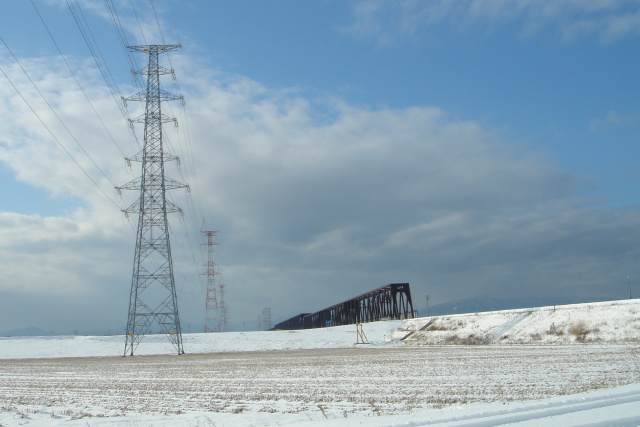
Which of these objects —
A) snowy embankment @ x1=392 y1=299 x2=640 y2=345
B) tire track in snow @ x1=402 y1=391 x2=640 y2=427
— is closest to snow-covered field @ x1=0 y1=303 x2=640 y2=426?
tire track in snow @ x1=402 y1=391 x2=640 y2=427

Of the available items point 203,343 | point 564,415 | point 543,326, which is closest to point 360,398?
point 564,415

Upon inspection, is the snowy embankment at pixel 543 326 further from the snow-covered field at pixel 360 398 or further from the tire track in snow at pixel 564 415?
the tire track in snow at pixel 564 415

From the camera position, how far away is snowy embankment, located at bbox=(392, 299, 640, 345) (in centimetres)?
3422

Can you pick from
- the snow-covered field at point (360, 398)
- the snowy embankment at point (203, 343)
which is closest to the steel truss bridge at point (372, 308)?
the snowy embankment at point (203, 343)

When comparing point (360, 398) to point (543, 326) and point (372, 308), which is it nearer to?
point (543, 326)

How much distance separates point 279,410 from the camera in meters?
11.6

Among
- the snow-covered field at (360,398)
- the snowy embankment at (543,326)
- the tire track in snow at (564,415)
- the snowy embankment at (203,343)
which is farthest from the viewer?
the snowy embankment at (203,343)

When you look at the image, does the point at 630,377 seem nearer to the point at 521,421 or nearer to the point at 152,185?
the point at 521,421

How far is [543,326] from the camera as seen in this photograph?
131 ft

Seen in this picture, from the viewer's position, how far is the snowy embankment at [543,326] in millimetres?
34219

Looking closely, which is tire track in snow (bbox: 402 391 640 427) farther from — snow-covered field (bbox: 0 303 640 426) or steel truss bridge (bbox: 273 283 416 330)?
steel truss bridge (bbox: 273 283 416 330)

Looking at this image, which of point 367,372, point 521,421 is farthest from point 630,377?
point 367,372

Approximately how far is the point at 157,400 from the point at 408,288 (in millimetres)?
61278

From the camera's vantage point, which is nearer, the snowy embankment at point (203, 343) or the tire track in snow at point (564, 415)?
the tire track in snow at point (564, 415)
